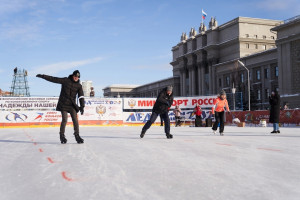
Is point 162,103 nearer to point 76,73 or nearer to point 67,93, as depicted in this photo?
point 76,73

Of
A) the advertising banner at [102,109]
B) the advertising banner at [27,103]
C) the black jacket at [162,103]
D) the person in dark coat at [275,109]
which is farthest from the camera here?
the advertising banner at [102,109]

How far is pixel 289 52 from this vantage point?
51688 mm

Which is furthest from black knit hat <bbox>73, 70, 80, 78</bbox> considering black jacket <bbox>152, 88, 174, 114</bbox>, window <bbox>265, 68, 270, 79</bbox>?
window <bbox>265, 68, 270, 79</bbox>

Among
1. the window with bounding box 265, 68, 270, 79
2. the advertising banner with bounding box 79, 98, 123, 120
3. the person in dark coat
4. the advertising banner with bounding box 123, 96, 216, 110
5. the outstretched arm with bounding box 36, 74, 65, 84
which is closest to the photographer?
the outstretched arm with bounding box 36, 74, 65, 84

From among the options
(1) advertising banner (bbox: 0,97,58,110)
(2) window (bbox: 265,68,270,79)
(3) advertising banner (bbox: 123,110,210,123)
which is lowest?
(3) advertising banner (bbox: 123,110,210,123)

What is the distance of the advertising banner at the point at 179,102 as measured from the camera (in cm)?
2750

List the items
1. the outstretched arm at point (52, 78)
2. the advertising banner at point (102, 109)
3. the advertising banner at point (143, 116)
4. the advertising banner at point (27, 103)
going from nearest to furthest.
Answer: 1. the outstretched arm at point (52, 78)
2. the advertising banner at point (27, 103)
3. the advertising banner at point (102, 109)
4. the advertising banner at point (143, 116)

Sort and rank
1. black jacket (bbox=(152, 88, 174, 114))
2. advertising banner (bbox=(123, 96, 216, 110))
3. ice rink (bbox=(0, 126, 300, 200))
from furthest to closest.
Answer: advertising banner (bbox=(123, 96, 216, 110)) → black jacket (bbox=(152, 88, 174, 114)) → ice rink (bbox=(0, 126, 300, 200))

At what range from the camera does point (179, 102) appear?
28.1 metres

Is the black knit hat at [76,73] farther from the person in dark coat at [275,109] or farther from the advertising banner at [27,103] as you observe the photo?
the advertising banner at [27,103]

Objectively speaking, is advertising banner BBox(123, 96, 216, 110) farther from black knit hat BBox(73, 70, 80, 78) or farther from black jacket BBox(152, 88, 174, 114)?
black knit hat BBox(73, 70, 80, 78)

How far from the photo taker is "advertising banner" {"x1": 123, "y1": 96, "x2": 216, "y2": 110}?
27500mm

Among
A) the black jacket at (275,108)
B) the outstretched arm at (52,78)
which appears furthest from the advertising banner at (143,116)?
the outstretched arm at (52,78)

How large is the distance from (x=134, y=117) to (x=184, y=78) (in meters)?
67.1
